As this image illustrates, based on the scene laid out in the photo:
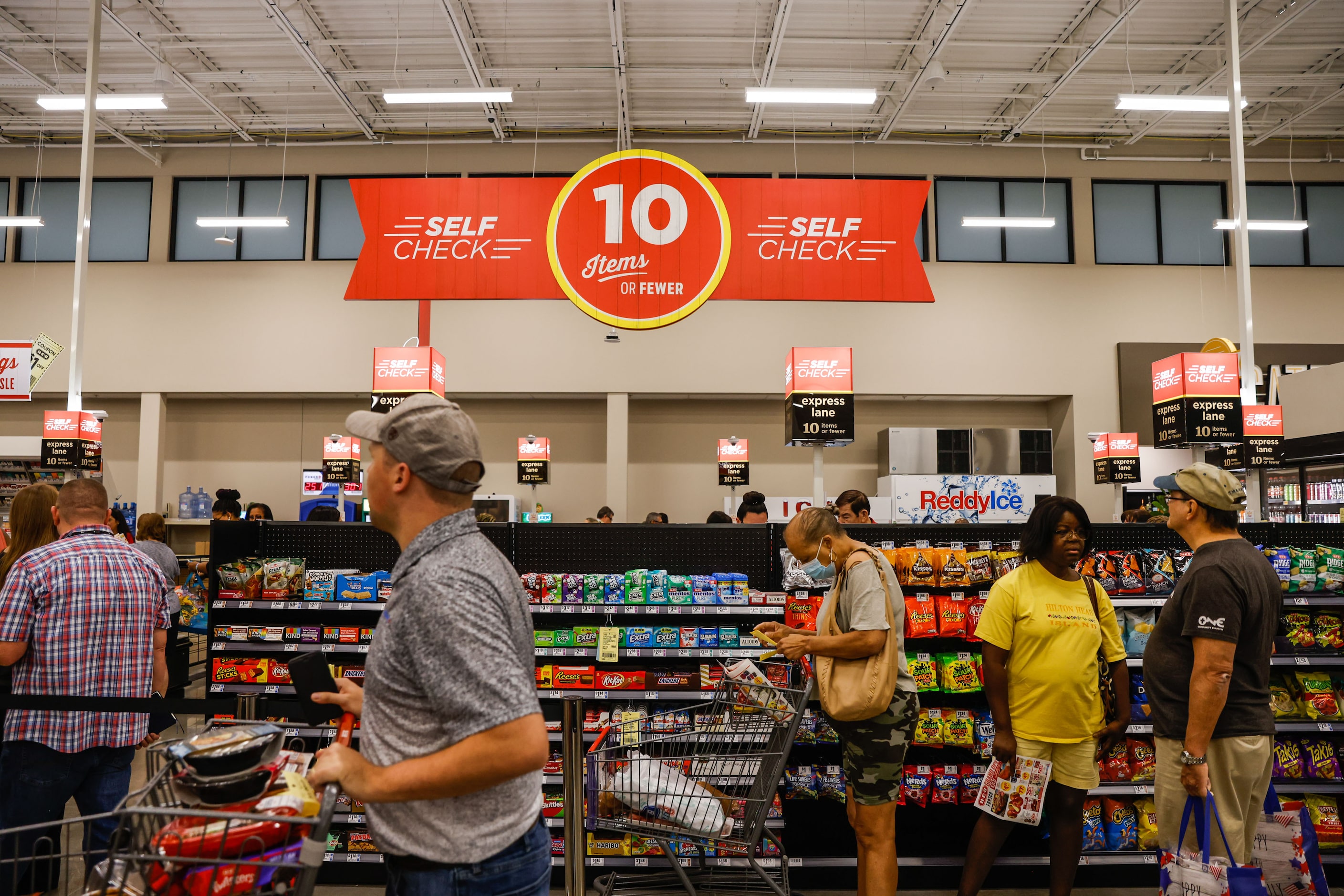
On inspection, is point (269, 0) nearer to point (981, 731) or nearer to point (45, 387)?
point (45, 387)

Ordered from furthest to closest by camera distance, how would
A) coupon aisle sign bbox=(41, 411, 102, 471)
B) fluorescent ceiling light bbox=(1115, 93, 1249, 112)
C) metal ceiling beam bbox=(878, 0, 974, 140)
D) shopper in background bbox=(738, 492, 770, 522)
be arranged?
metal ceiling beam bbox=(878, 0, 974, 140) < coupon aisle sign bbox=(41, 411, 102, 471) < fluorescent ceiling light bbox=(1115, 93, 1249, 112) < shopper in background bbox=(738, 492, 770, 522)

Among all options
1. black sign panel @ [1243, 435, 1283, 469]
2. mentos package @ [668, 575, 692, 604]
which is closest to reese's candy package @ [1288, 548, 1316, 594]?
mentos package @ [668, 575, 692, 604]

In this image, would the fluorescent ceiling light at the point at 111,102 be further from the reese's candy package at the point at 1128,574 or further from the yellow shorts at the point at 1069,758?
the yellow shorts at the point at 1069,758

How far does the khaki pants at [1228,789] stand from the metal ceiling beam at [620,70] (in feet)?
33.8

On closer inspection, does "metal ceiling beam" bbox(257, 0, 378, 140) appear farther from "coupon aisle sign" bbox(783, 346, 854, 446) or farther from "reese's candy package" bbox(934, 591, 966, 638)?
"reese's candy package" bbox(934, 591, 966, 638)

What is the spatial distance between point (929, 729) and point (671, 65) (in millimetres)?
11044

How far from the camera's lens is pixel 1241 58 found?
12164mm

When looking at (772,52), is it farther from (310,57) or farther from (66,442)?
(66,442)

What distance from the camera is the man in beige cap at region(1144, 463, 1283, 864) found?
291 cm

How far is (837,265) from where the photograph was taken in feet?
21.3

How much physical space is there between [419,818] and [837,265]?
569 cm

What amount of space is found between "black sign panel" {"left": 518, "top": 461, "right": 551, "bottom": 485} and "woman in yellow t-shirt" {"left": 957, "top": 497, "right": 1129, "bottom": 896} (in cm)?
1002

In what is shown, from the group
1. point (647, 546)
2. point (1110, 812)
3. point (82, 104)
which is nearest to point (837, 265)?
point (647, 546)

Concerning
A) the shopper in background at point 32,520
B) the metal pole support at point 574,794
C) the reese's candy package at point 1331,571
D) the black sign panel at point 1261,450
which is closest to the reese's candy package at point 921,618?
the metal pole support at point 574,794
